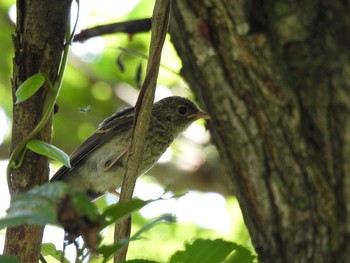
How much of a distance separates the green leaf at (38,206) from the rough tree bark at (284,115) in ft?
3.32

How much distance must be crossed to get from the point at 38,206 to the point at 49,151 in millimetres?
871

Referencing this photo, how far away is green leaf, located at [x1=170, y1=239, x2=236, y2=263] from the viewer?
2.08 metres

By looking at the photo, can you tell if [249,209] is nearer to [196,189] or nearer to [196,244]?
[196,244]

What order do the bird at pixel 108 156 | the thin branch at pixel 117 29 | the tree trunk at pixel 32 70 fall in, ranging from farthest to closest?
the bird at pixel 108 156, the thin branch at pixel 117 29, the tree trunk at pixel 32 70

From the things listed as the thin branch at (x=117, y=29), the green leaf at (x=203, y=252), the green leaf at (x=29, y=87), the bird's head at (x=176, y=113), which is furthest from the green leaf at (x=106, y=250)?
the bird's head at (x=176, y=113)

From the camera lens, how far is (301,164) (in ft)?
7.87

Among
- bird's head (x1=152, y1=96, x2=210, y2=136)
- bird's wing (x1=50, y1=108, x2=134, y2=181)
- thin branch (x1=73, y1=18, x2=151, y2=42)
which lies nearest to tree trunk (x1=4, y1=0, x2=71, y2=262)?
thin branch (x1=73, y1=18, x2=151, y2=42)

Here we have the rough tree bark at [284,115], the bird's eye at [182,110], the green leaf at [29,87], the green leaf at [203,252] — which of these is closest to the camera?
the green leaf at [203,252]

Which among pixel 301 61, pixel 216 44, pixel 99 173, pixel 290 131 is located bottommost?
pixel 290 131

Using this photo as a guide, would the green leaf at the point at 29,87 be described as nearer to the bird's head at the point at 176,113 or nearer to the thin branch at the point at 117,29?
the thin branch at the point at 117,29

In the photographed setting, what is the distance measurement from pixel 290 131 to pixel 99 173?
3.00 meters

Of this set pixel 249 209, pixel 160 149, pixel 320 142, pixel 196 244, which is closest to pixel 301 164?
A: pixel 320 142

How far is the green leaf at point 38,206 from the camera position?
1.55 m

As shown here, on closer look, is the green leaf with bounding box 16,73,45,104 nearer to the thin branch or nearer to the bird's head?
the thin branch
